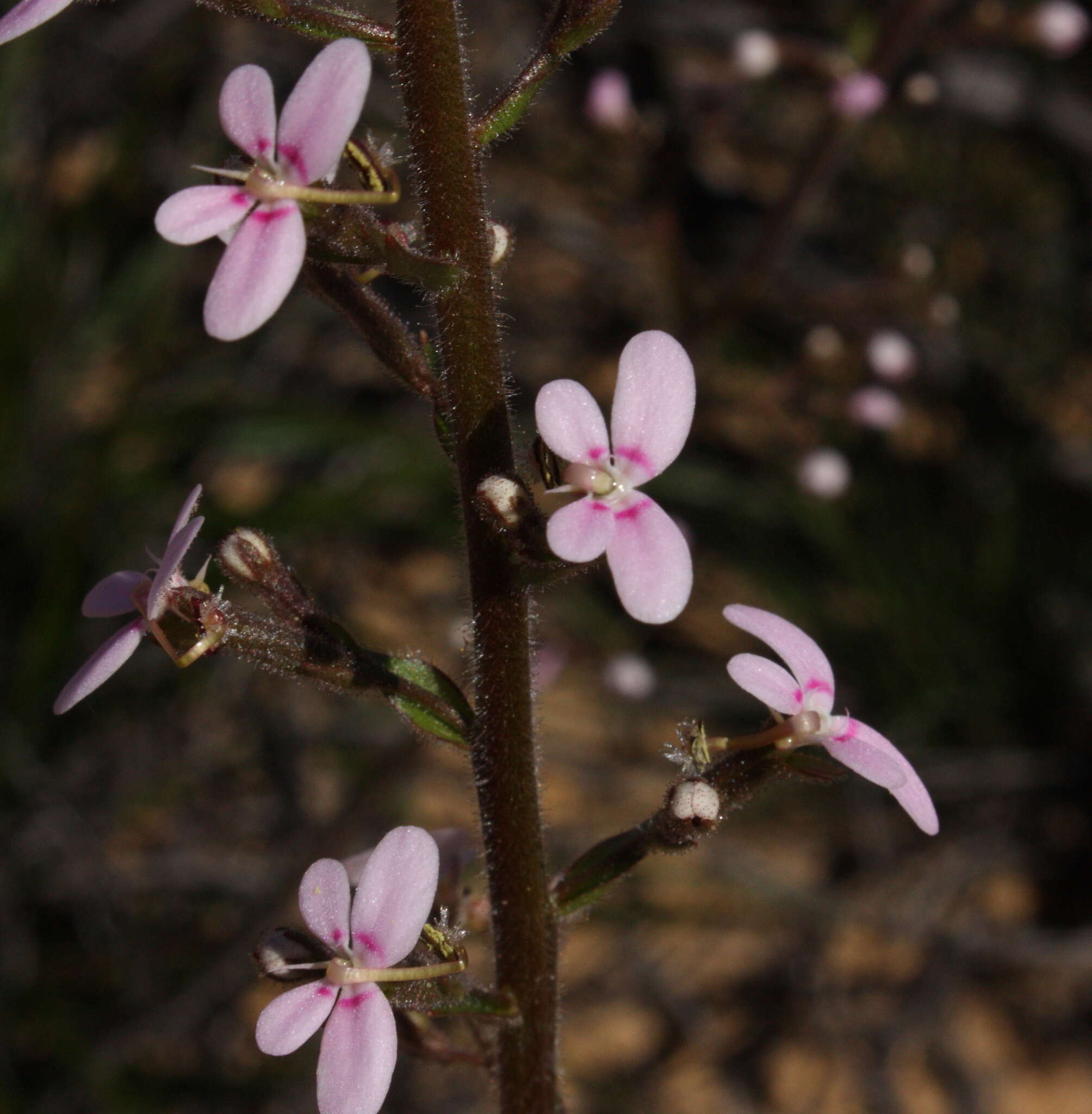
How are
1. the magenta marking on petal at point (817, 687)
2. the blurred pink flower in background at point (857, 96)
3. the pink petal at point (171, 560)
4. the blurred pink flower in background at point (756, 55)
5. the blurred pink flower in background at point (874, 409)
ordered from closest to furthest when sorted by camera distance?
1. the pink petal at point (171, 560)
2. the magenta marking on petal at point (817, 687)
3. the blurred pink flower in background at point (857, 96)
4. the blurred pink flower in background at point (874, 409)
5. the blurred pink flower in background at point (756, 55)

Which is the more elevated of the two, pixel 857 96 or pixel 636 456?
pixel 636 456

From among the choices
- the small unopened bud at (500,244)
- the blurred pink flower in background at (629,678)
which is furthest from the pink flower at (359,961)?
the blurred pink flower in background at (629,678)

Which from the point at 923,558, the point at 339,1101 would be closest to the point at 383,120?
the point at 923,558

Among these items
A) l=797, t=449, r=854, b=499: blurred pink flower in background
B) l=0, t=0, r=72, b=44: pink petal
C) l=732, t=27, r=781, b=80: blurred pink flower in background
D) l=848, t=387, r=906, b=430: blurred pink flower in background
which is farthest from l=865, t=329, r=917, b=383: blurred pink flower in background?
l=0, t=0, r=72, b=44: pink petal

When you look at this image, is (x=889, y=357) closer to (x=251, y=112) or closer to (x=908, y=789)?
(x=908, y=789)

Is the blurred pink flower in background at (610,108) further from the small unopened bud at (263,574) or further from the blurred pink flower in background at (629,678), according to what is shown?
the small unopened bud at (263,574)

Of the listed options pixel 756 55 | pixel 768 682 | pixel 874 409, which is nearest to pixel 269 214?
pixel 768 682

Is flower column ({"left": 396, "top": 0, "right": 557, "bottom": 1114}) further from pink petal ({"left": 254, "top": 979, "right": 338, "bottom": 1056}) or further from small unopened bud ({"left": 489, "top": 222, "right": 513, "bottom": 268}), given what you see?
pink petal ({"left": 254, "top": 979, "right": 338, "bottom": 1056})

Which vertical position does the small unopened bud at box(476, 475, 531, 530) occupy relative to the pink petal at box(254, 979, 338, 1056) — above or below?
above
